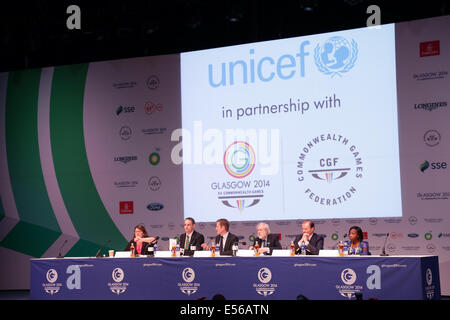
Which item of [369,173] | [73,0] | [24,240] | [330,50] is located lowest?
[24,240]

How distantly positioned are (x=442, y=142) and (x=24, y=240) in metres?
6.69

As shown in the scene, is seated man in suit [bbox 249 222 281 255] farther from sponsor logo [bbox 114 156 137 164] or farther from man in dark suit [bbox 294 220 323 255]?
sponsor logo [bbox 114 156 137 164]

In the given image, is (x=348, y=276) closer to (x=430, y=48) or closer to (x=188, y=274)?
(x=188, y=274)

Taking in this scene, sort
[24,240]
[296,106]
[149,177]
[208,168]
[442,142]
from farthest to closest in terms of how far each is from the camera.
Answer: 1. [24,240]
2. [149,177]
3. [208,168]
4. [296,106]
5. [442,142]

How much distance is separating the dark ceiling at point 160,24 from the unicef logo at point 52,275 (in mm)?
4017

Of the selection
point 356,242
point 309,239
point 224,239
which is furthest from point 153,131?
point 356,242

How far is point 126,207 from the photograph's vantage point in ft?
29.7

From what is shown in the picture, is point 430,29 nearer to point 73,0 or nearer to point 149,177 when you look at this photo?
point 149,177

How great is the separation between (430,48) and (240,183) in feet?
10.1

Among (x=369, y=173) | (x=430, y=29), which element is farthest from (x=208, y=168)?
(x=430, y=29)

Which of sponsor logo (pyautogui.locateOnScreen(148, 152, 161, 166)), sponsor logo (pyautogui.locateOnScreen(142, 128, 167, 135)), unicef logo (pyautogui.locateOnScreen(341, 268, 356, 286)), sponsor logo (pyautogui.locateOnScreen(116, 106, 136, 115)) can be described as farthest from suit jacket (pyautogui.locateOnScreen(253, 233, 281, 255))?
sponsor logo (pyautogui.locateOnScreen(116, 106, 136, 115))

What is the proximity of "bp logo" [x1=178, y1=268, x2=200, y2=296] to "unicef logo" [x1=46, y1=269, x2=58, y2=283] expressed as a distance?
4.94ft

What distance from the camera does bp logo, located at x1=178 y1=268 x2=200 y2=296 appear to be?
601 centimetres

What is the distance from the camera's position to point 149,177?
8.96 meters
